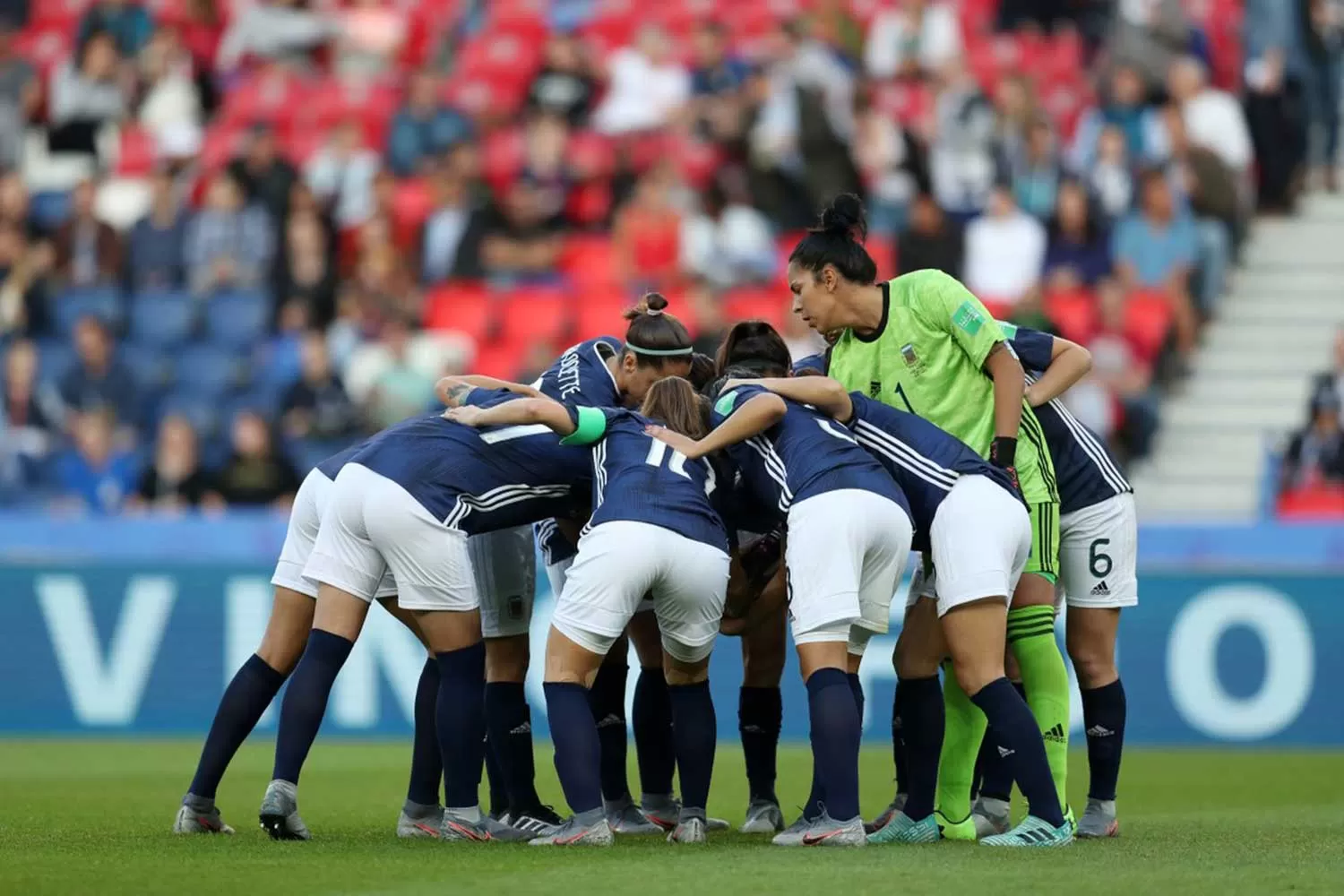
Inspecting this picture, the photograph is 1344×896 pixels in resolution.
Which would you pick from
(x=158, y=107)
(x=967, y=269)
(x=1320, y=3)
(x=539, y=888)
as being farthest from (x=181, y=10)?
(x=539, y=888)

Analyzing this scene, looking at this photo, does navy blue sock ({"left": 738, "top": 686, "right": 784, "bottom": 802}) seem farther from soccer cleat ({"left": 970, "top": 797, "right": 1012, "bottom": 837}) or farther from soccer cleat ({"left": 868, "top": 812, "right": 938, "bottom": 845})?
soccer cleat ({"left": 970, "top": 797, "right": 1012, "bottom": 837})

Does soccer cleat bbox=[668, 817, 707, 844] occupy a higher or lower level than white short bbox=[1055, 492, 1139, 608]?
lower

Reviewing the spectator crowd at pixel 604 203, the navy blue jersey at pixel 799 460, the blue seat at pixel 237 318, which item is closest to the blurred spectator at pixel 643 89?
the spectator crowd at pixel 604 203

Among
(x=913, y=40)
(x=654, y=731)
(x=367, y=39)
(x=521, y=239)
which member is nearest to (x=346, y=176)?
(x=521, y=239)

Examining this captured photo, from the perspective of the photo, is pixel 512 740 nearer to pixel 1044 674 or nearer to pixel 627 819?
pixel 627 819

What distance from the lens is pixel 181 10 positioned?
20.7m

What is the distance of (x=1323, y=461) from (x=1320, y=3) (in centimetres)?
530

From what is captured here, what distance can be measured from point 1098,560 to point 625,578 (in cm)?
211

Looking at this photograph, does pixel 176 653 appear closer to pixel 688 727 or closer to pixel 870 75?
pixel 688 727

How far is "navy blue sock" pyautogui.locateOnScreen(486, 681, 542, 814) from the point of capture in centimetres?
781

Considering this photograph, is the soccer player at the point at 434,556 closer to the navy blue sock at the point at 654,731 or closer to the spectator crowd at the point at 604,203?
the navy blue sock at the point at 654,731

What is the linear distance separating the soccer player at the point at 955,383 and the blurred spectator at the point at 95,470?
886 cm

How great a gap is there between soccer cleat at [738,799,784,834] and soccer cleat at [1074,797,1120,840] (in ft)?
3.80

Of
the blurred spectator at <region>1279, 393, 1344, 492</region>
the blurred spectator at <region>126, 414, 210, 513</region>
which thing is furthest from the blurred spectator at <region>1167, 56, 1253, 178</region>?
the blurred spectator at <region>126, 414, 210, 513</region>
